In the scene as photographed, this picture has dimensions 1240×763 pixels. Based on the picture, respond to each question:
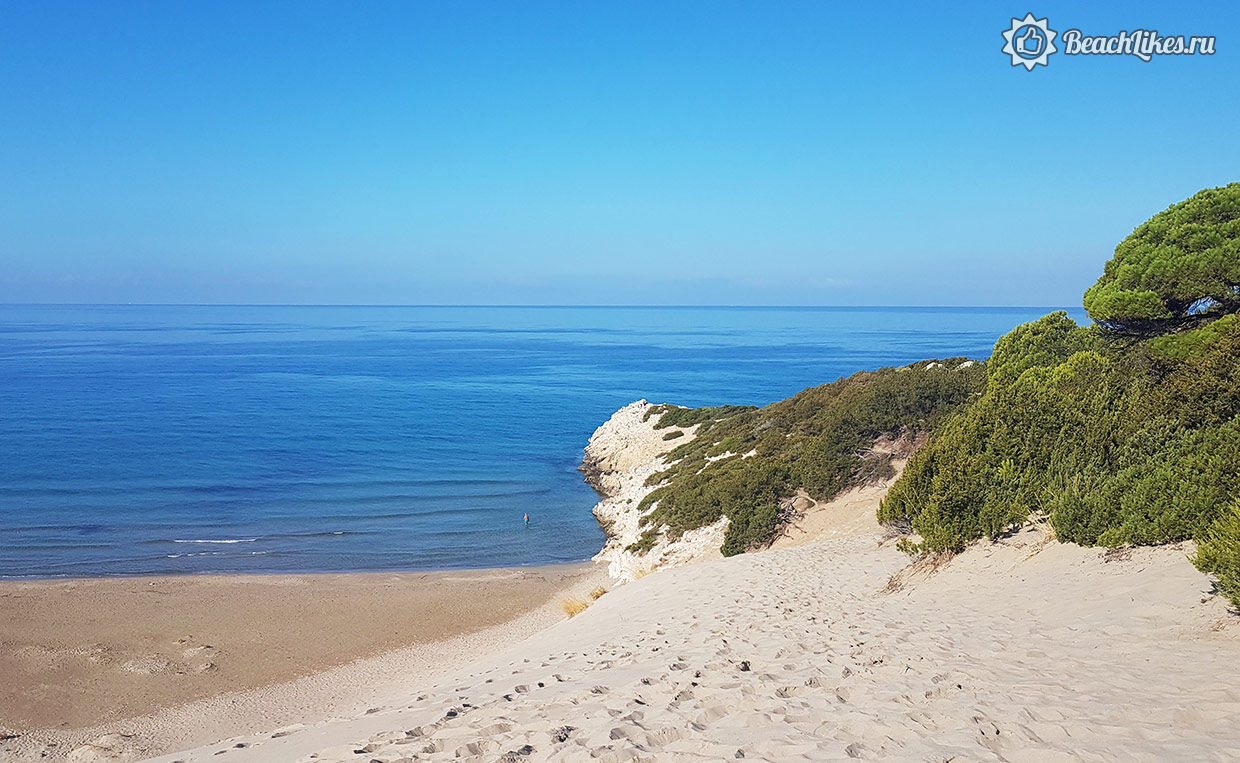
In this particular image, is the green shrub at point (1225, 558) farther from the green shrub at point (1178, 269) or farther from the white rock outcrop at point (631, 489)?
the white rock outcrop at point (631, 489)

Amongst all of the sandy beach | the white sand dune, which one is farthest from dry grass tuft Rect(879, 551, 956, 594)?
the white sand dune

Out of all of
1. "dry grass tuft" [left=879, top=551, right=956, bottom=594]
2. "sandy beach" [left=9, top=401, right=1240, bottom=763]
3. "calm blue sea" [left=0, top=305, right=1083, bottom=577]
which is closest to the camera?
"sandy beach" [left=9, top=401, right=1240, bottom=763]

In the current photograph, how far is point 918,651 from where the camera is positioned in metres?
8.13

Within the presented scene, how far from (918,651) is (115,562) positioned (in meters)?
25.6

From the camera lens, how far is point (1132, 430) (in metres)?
12.6

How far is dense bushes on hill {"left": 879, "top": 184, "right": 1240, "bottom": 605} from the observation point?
10031 mm

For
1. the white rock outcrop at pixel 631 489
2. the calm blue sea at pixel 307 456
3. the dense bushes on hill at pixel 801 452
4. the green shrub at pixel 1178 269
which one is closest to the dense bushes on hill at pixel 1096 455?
the green shrub at pixel 1178 269

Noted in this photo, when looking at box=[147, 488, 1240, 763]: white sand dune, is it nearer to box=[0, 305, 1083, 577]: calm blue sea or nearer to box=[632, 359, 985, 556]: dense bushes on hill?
box=[632, 359, 985, 556]: dense bushes on hill

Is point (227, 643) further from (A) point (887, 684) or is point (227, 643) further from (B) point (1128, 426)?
(B) point (1128, 426)

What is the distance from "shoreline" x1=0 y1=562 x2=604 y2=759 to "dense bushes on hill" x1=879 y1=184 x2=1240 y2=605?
433 inches

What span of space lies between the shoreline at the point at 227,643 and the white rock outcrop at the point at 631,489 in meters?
1.79

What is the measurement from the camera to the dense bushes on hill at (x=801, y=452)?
22.3 m

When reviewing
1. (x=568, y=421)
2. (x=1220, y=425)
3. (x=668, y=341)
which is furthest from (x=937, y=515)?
(x=668, y=341)

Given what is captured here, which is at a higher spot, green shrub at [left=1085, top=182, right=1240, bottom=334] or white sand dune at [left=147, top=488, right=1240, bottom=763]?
green shrub at [left=1085, top=182, right=1240, bottom=334]
